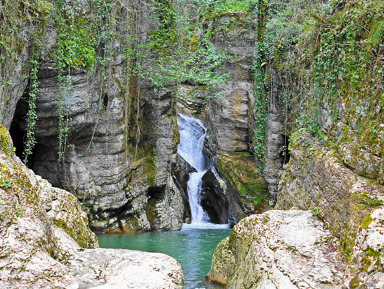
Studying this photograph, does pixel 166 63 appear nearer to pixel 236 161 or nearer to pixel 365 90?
pixel 236 161

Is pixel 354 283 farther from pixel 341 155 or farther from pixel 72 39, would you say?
pixel 72 39

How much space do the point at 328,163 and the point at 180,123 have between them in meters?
13.4

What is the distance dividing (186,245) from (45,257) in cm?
792

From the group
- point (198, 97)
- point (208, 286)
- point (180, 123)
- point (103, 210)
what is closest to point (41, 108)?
point (103, 210)

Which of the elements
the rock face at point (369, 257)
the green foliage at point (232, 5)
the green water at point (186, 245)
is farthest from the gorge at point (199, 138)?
the green water at point (186, 245)

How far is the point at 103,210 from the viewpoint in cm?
1343

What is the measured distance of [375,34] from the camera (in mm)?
5164

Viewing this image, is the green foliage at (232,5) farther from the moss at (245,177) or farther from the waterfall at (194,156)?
the moss at (245,177)

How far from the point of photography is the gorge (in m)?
4.14

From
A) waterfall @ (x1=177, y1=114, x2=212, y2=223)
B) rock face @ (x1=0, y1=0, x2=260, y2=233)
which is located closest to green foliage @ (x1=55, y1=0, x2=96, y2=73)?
rock face @ (x1=0, y1=0, x2=260, y2=233)

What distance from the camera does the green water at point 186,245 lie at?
25.7 feet

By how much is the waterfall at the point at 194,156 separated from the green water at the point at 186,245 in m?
1.83

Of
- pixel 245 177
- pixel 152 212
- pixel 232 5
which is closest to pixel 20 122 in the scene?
pixel 152 212

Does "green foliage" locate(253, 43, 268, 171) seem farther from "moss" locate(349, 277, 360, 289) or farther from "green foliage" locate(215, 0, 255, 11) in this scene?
"moss" locate(349, 277, 360, 289)
